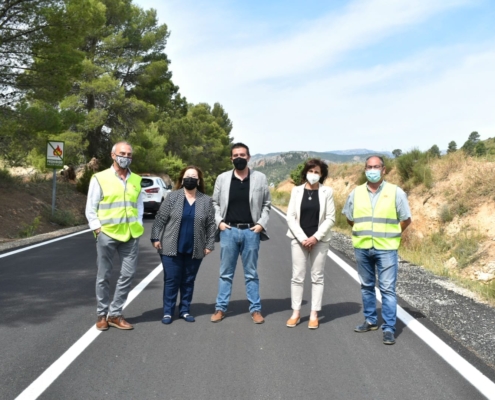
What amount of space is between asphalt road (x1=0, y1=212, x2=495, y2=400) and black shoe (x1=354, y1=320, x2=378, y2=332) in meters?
0.09

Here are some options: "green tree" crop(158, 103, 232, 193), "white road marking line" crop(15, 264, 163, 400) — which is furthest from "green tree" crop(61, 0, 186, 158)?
"white road marking line" crop(15, 264, 163, 400)

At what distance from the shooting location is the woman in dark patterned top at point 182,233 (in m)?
6.28

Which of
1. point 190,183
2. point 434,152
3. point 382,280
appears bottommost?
point 382,280

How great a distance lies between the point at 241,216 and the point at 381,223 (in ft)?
4.92

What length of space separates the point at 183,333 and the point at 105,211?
4.83 ft

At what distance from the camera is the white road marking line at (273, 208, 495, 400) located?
432 centimetres

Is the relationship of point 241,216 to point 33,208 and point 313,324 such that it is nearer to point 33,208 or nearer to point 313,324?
point 313,324

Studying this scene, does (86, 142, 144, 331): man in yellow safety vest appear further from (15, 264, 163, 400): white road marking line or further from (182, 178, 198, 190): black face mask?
(182, 178, 198, 190): black face mask

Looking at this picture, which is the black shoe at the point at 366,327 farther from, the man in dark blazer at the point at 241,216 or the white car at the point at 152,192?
the white car at the point at 152,192

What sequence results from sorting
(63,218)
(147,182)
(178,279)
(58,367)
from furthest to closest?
(147,182) → (63,218) → (178,279) → (58,367)

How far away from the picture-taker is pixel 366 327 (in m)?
6.00

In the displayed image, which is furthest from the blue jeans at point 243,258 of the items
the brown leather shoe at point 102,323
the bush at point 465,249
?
the bush at point 465,249

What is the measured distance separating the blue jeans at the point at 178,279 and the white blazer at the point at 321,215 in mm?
1144

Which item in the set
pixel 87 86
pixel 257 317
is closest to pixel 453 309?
pixel 257 317
